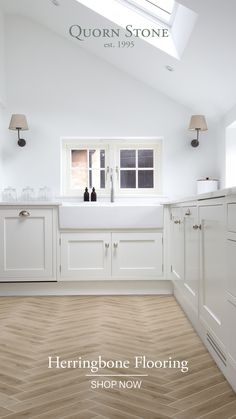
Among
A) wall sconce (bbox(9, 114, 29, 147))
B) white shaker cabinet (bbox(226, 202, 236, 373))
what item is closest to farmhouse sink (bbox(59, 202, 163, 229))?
wall sconce (bbox(9, 114, 29, 147))

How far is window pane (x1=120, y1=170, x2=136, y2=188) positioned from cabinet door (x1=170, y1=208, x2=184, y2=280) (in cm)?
98

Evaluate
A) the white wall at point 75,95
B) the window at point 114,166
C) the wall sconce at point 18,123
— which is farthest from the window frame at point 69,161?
the wall sconce at point 18,123

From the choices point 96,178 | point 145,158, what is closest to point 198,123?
point 145,158

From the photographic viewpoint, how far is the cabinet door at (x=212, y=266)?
1962mm

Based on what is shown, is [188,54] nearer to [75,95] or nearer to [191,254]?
[75,95]

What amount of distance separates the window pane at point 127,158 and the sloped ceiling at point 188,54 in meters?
0.73

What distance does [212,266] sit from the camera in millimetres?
2154

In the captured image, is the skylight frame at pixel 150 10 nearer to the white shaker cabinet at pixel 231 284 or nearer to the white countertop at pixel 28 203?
the white countertop at pixel 28 203

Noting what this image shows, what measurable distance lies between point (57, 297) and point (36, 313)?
0.63 metres

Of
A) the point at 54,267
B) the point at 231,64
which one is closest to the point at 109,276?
the point at 54,267

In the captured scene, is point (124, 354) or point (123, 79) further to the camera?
point (123, 79)

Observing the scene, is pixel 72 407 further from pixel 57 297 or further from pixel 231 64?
pixel 231 64

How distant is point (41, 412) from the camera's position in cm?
163

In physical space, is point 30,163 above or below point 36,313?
above
